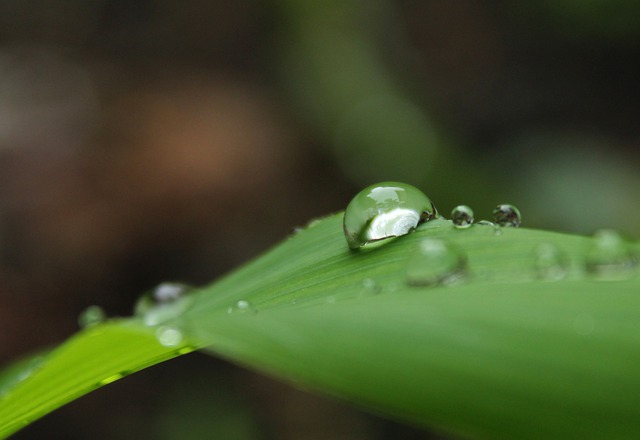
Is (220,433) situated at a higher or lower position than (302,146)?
lower

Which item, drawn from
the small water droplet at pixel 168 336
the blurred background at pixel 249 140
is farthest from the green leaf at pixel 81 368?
the blurred background at pixel 249 140

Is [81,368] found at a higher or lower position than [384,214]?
lower

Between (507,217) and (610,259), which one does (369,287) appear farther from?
(507,217)

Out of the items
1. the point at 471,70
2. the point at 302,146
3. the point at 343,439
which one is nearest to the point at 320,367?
the point at 343,439

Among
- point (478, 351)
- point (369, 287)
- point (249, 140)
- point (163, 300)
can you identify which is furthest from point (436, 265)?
point (249, 140)

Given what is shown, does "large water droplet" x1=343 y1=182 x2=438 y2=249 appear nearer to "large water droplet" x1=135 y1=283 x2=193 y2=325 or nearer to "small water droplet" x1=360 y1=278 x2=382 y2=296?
"small water droplet" x1=360 y1=278 x2=382 y2=296

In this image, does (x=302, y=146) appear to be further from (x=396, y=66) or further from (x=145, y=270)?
(x=145, y=270)

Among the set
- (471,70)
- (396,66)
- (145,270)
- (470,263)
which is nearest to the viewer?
(470,263)
